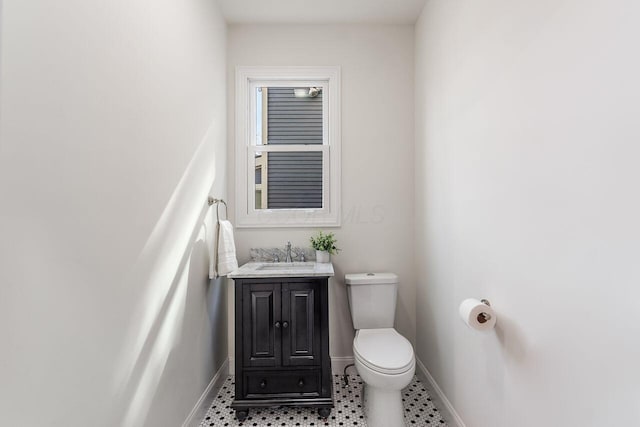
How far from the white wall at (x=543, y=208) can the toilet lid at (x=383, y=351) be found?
0.28 metres

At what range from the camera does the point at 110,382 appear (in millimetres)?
1057

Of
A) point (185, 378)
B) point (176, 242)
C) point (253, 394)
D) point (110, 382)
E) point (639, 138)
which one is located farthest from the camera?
point (253, 394)

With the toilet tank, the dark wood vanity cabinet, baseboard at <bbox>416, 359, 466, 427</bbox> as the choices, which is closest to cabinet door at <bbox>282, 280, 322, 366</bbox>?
the dark wood vanity cabinet

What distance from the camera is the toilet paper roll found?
1339 millimetres

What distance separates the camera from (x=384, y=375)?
1.70 meters

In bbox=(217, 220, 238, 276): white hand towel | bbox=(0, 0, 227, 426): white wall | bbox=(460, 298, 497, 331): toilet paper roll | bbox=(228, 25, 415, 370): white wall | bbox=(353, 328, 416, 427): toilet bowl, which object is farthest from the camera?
bbox=(228, 25, 415, 370): white wall

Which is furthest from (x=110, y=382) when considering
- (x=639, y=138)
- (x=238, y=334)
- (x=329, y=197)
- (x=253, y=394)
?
(x=329, y=197)

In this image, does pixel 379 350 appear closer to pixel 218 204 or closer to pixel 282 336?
pixel 282 336

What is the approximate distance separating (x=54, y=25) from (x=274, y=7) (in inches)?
70.6

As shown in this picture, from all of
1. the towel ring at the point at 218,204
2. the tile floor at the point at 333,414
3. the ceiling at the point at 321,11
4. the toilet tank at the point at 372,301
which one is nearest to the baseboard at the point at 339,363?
the tile floor at the point at 333,414

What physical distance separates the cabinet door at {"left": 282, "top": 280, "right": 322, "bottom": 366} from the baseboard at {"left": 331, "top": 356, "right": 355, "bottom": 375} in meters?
0.60

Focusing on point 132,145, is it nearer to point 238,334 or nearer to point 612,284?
point 238,334

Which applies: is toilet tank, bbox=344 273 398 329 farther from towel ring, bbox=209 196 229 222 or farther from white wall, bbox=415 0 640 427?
towel ring, bbox=209 196 229 222

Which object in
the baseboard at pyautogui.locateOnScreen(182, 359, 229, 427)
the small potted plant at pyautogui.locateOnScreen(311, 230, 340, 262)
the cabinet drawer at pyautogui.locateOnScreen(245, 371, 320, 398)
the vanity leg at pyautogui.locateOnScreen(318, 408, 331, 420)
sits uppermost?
the small potted plant at pyautogui.locateOnScreen(311, 230, 340, 262)
